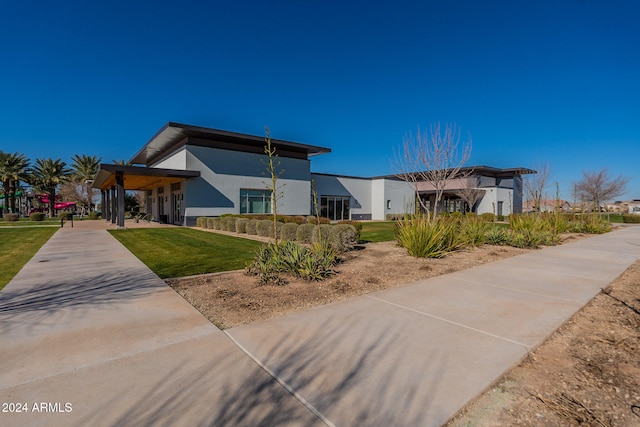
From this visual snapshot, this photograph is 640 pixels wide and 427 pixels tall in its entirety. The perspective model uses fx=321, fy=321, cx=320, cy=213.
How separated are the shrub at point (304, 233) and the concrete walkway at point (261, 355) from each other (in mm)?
7221

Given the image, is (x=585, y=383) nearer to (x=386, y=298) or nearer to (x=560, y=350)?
(x=560, y=350)

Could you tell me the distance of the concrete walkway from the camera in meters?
2.33

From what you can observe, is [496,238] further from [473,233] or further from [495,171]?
[495,171]

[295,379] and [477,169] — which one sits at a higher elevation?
[477,169]

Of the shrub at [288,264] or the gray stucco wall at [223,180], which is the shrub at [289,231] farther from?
the gray stucco wall at [223,180]

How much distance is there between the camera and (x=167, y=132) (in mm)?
21938

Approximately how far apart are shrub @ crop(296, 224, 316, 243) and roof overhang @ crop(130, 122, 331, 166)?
12.7m

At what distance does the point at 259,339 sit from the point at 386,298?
239cm

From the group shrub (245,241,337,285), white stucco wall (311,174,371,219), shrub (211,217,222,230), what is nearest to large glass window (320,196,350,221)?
white stucco wall (311,174,371,219)

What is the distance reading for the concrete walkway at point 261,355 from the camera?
233 centimetres

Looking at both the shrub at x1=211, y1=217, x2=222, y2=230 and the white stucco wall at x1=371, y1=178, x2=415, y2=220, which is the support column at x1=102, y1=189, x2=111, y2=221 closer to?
the shrub at x1=211, y1=217, x2=222, y2=230

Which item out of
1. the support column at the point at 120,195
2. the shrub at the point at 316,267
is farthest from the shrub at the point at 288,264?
the support column at the point at 120,195

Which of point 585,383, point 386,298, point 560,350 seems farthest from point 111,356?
point 560,350

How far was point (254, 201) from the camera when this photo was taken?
2558 cm
